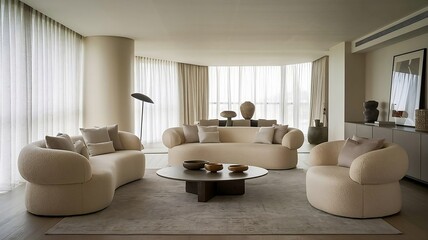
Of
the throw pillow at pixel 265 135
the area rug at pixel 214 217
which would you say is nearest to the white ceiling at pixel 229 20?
the throw pillow at pixel 265 135

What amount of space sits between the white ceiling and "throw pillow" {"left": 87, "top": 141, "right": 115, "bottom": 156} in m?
2.01

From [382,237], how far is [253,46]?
6.39 meters

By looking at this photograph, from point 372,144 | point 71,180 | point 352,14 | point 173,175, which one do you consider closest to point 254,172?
point 173,175

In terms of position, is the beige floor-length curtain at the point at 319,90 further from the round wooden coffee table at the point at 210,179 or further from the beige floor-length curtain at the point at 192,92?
the round wooden coffee table at the point at 210,179

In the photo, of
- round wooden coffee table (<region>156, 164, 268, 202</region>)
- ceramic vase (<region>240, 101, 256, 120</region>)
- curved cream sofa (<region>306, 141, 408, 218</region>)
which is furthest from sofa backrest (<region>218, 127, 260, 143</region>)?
curved cream sofa (<region>306, 141, 408, 218</region>)

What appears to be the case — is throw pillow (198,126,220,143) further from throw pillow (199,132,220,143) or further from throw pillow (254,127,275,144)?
throw pillow (254,127,275,144)

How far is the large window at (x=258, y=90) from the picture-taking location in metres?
13.4

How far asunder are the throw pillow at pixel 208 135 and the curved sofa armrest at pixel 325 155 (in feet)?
9.18

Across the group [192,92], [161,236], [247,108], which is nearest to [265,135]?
[247,108]

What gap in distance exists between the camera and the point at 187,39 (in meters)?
8.03

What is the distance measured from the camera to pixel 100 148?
5383 millimetres

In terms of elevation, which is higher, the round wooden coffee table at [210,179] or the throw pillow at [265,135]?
the throw pillow at [265,135]

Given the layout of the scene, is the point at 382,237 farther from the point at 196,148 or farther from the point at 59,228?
the point at 196,148

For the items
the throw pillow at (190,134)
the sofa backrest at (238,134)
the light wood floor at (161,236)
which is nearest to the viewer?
the light wood floor at (161,236)
